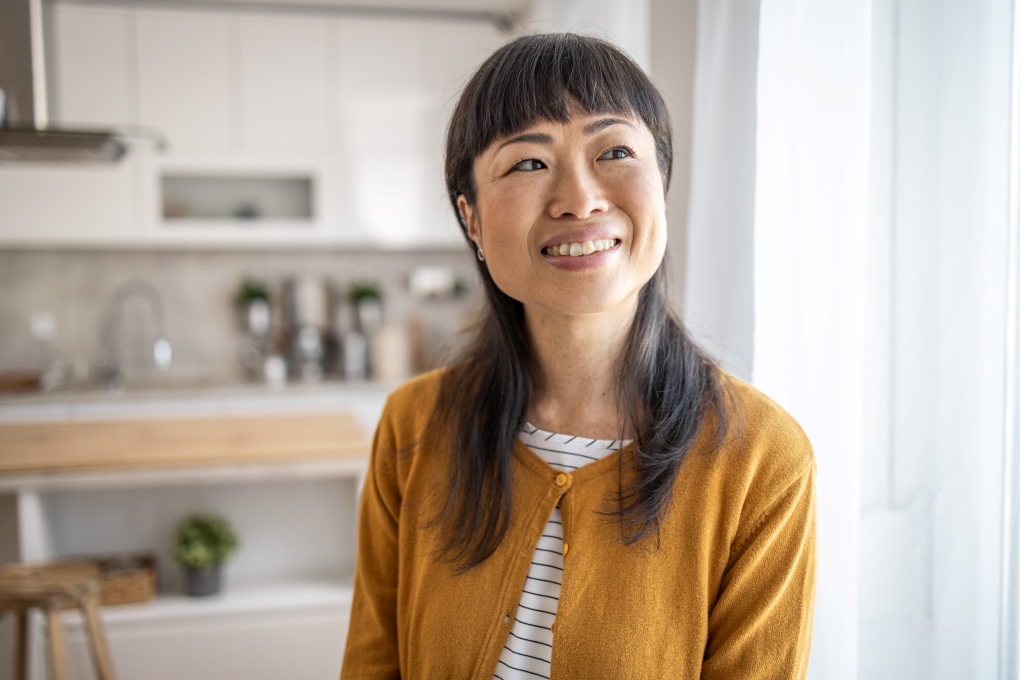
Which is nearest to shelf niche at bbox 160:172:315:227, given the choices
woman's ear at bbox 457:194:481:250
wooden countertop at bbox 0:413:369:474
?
wooden countertop at bbox 0:413:369:474

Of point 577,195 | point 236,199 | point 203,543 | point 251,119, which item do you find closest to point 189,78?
point 251,119

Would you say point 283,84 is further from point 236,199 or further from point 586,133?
point 586,133

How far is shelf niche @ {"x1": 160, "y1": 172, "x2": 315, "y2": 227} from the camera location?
347 cm

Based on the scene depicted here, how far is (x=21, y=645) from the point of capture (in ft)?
5.57

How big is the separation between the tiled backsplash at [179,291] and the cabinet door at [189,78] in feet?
2.21

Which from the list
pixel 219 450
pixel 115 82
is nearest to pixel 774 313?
→ pixel 219 450

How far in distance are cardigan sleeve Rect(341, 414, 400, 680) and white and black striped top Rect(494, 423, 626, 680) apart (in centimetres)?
24

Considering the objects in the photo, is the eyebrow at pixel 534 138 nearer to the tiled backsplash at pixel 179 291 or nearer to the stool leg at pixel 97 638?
the stool leg at pixel 97 638

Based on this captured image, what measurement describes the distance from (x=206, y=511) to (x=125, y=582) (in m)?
0.29

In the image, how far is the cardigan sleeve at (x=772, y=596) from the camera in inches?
32.5

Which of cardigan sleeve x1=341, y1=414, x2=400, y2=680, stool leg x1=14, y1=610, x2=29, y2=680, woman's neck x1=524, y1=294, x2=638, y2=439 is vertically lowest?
stool leg x1=14, y1=610, x2=29, y2=680

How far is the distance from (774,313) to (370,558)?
0.74 m

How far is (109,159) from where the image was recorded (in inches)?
99.1

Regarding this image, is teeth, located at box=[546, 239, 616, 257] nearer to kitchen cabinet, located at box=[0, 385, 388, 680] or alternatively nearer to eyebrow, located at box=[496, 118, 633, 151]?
eyebrow, located at box=[496, 118, 633, 151]
